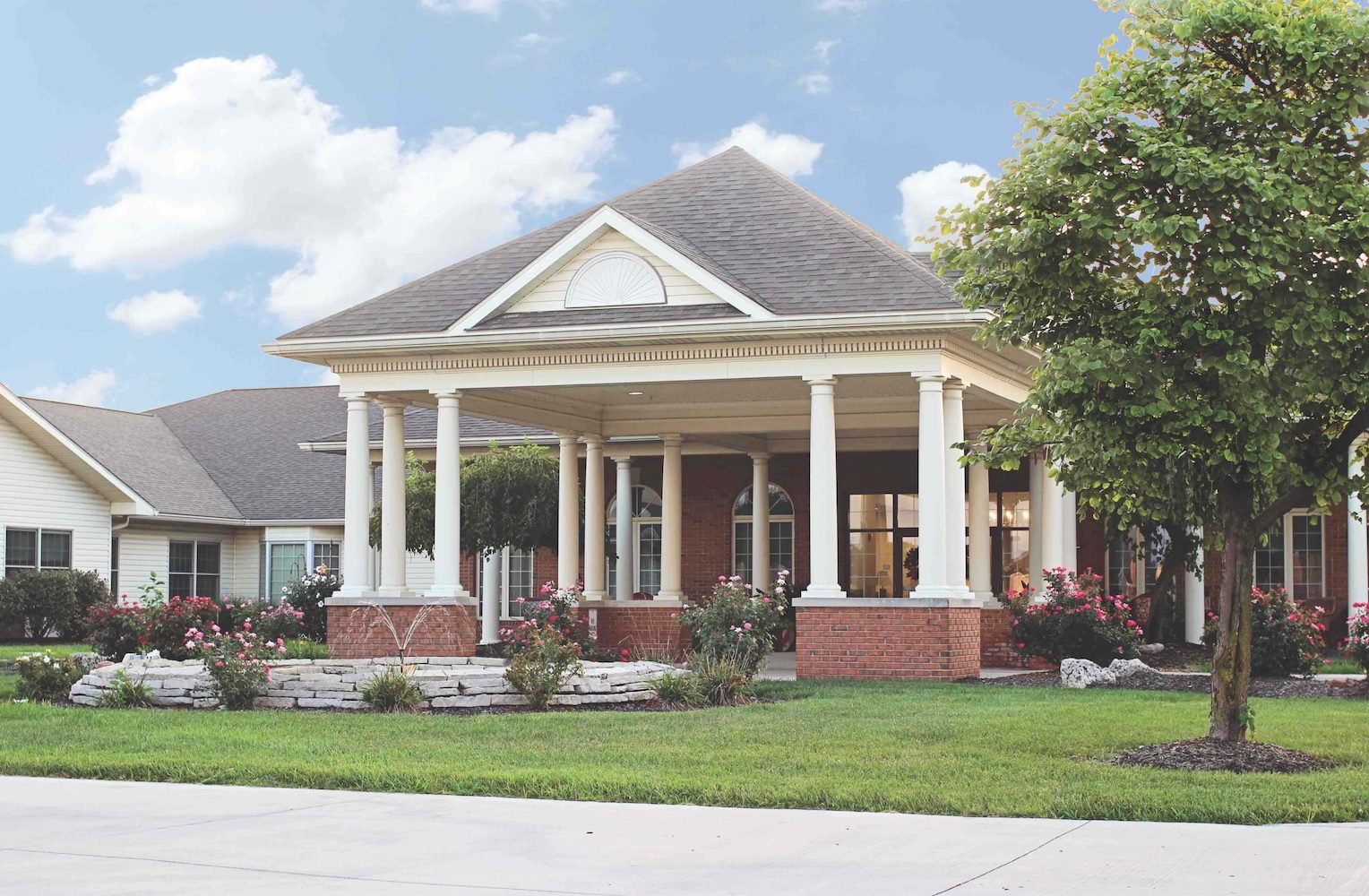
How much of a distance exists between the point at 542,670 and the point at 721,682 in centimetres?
194

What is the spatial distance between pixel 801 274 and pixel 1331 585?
41.6 feet

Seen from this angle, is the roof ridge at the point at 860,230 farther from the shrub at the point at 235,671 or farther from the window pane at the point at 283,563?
the window pane at the point at 283,563

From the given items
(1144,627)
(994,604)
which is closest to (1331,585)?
(1144,627)

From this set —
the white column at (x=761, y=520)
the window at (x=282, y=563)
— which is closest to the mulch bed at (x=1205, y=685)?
the white column at (x=761, y=520)

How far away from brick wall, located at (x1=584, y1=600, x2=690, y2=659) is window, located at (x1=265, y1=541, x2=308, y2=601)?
1262 centimetres

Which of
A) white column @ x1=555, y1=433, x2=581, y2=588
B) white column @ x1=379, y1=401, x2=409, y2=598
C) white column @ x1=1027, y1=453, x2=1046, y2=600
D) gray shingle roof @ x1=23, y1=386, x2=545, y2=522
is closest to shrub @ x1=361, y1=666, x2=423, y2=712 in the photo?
white column @ x1=379, y1=401, x2=409, y2=598

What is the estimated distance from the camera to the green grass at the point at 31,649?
26.3 metres

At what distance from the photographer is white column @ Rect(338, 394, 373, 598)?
22375mm

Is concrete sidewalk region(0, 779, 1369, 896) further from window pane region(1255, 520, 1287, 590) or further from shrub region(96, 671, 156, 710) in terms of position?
window pane region(1255, 520, 1287, 590)

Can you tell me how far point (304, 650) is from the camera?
84.9 ft

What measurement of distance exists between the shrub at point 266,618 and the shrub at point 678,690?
9686mm

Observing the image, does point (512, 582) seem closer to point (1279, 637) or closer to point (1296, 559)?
point (1296, 559)

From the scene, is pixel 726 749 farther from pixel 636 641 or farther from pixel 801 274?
pixel 636 641

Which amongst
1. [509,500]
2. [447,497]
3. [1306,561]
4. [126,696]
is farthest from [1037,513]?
[126,696]
